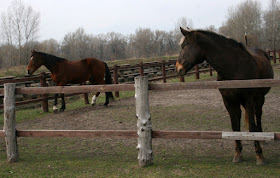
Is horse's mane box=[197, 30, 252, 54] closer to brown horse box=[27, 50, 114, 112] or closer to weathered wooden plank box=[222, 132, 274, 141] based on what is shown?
weathered wooden plank box=[222, 132, 274, 141]

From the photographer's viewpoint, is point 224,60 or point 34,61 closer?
point 224,60

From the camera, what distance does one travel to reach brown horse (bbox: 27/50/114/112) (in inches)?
358

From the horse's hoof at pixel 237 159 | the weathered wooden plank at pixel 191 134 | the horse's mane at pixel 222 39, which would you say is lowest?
the horse's hoof at pixel 237 159

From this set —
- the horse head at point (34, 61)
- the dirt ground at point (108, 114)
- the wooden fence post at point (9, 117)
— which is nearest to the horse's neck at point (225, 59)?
the wooden fence post at point (9, 117)

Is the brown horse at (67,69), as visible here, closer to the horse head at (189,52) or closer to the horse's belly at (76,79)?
the horse's belly at (76,79)

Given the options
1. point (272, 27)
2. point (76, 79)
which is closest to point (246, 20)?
point (272, 27)

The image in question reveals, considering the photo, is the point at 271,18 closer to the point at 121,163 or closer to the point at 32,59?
the point at 32,59

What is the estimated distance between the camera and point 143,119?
3664 mm

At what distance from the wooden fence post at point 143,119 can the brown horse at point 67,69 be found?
6.04 meters

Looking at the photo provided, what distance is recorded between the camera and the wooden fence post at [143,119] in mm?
3652

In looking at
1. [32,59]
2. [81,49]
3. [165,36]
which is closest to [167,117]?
[32,59]

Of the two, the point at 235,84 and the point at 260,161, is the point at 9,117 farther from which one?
the point at 260,161

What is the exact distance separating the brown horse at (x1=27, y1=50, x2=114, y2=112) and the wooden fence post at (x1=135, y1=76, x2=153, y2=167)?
19.8 ft

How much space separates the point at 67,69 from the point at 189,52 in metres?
6.43
